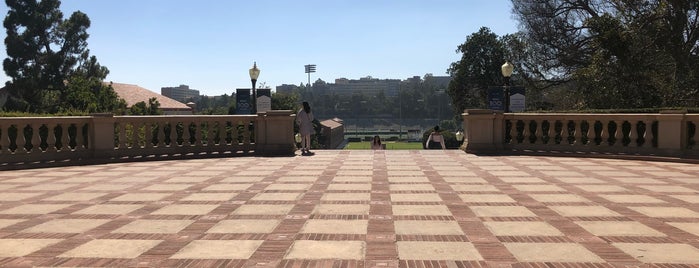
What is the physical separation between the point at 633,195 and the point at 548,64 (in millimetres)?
29753

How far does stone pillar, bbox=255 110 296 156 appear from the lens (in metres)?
14.5

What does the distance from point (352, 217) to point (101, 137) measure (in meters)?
9.04

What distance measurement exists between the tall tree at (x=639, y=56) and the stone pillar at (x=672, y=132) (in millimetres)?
8150

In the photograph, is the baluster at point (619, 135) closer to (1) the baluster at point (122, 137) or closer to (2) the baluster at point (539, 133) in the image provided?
(2) the baluster at point (539, 133)

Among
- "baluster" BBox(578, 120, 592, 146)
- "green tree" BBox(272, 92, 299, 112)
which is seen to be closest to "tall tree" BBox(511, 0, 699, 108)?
"baluster" BBox(578, 120, 592, 146)

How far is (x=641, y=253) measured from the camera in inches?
182

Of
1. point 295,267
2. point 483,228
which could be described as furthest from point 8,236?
point 483,228

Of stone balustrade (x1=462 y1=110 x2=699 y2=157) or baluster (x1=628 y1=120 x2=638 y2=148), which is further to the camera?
baluster (x1=628 y1=120 x2=638 y2=148)

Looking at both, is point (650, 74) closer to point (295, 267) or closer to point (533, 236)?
point (533, 236)

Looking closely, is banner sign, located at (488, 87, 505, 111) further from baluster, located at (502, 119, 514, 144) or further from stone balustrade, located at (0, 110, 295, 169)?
stone balustrade, located at (0, 110, 295, 169)

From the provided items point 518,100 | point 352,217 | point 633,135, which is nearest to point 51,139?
point 352,217

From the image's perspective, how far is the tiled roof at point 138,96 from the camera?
62797 millimetres

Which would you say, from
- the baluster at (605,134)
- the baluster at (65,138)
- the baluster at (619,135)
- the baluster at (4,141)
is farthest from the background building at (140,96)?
the baluster at (619,135)

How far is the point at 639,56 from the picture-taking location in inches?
858
